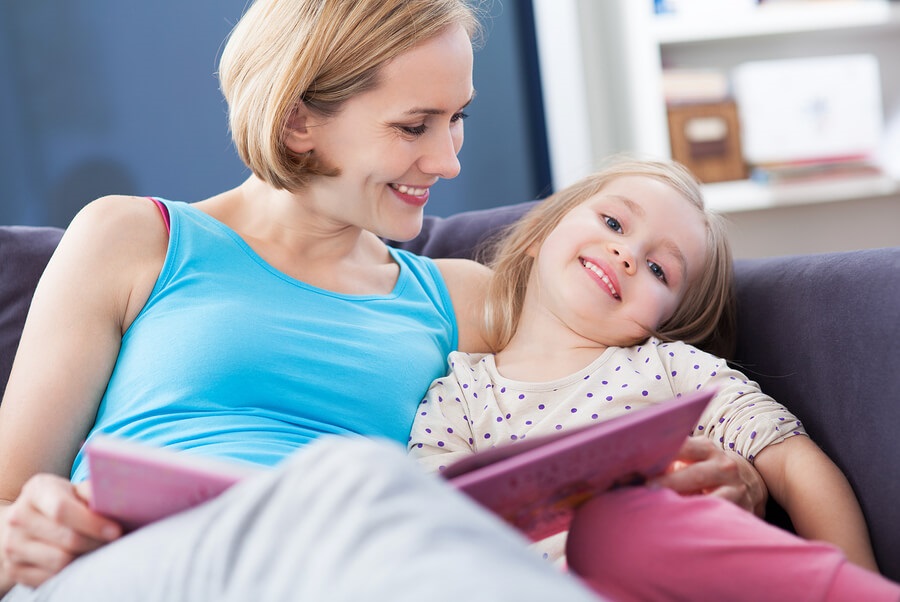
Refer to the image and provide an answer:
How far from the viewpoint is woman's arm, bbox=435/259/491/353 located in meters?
1.54

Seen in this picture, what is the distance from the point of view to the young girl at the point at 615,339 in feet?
3.93

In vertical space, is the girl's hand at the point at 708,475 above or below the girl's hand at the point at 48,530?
below

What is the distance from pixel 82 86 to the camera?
262 cm

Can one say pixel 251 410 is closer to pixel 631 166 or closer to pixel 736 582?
pixel 736 582

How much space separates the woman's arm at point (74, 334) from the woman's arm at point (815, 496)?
81cm

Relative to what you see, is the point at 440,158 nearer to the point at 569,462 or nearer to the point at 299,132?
the point at 299,132

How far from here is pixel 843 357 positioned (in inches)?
47.1

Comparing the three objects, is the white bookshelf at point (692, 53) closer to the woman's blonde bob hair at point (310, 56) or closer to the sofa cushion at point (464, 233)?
the sofa cushion at point (464, 233)

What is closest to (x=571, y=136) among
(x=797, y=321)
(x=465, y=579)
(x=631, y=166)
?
(x=631, y=166)

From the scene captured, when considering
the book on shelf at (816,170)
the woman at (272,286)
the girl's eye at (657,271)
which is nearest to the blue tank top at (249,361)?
the woman at (272,286)

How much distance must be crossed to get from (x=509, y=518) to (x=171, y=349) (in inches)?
20.2

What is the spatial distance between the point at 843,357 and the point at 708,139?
177 centimetres

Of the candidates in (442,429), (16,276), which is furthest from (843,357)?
(16,276)

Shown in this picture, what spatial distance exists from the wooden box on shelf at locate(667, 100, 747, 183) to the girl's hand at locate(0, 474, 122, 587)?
2270 millimetres
